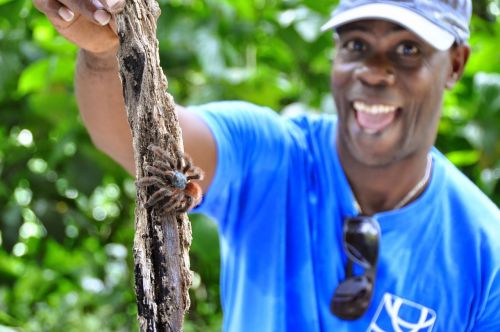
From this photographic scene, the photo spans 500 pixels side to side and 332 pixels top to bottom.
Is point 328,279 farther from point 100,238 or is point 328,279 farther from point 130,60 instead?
point 100,238

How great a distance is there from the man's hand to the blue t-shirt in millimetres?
334

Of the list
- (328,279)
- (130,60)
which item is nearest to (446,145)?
(328,279)

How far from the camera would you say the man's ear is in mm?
1340

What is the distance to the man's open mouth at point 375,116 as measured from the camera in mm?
1250

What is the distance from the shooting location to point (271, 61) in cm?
220

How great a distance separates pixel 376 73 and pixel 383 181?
0.54 ft

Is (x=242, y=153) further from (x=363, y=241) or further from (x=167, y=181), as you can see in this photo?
(x=167, y=181)

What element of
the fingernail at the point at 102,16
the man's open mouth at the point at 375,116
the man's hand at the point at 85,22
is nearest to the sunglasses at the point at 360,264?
the man's open mouth at the point at 375,116

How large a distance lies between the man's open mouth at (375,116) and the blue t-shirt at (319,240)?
0.30 feet

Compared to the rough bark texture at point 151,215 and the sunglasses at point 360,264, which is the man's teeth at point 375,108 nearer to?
the sunglasses at point 360,264

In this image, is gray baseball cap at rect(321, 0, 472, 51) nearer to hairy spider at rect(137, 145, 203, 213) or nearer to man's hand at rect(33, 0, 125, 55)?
man's hand at rect(33, 0, 125, 55)

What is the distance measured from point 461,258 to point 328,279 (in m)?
0.18

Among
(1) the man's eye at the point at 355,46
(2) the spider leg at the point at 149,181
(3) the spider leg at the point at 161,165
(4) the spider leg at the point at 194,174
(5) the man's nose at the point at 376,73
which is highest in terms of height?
(1) the man's eye at the point at 355,46

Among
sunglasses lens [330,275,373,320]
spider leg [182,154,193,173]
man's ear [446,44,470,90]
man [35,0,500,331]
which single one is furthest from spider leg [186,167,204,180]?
man's ear [446,44,470,90]
